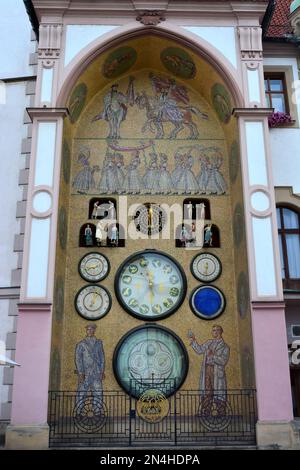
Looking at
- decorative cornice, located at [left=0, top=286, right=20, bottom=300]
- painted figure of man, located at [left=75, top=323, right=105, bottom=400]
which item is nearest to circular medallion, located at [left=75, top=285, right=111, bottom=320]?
painted figure of man, located at [left=75, top=323, right=105, bottom=400]

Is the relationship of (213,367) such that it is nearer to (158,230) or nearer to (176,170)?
(158,230)

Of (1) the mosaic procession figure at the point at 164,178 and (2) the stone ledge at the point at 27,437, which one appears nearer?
(2) the stone ledge at the point at 27,437

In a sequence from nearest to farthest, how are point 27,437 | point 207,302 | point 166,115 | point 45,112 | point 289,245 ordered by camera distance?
point 27,437, point 45,112, point 207,302, point 289,245, point 166,115

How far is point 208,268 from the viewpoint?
12.9 meters

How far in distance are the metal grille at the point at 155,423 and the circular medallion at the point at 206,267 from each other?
2392 millimetres

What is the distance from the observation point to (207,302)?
1265cm

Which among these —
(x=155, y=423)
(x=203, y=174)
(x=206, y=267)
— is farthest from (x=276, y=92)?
(x=155, y=423)

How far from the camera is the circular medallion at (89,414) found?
11.3 meters

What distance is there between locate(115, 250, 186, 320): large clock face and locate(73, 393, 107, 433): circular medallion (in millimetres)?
1994

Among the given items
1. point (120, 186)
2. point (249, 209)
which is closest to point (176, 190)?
point (120, 186)

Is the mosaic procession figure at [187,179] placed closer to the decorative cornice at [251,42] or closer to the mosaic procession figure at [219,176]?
the mosaic procession figure at [219,176]

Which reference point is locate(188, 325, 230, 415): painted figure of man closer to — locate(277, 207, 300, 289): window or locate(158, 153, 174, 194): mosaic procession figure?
locate(277, 207, 300, 289): window

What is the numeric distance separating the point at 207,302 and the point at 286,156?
12.8 ft

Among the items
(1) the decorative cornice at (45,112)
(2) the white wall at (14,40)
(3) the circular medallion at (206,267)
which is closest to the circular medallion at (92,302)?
(3) the circular medallion at (206,267)
